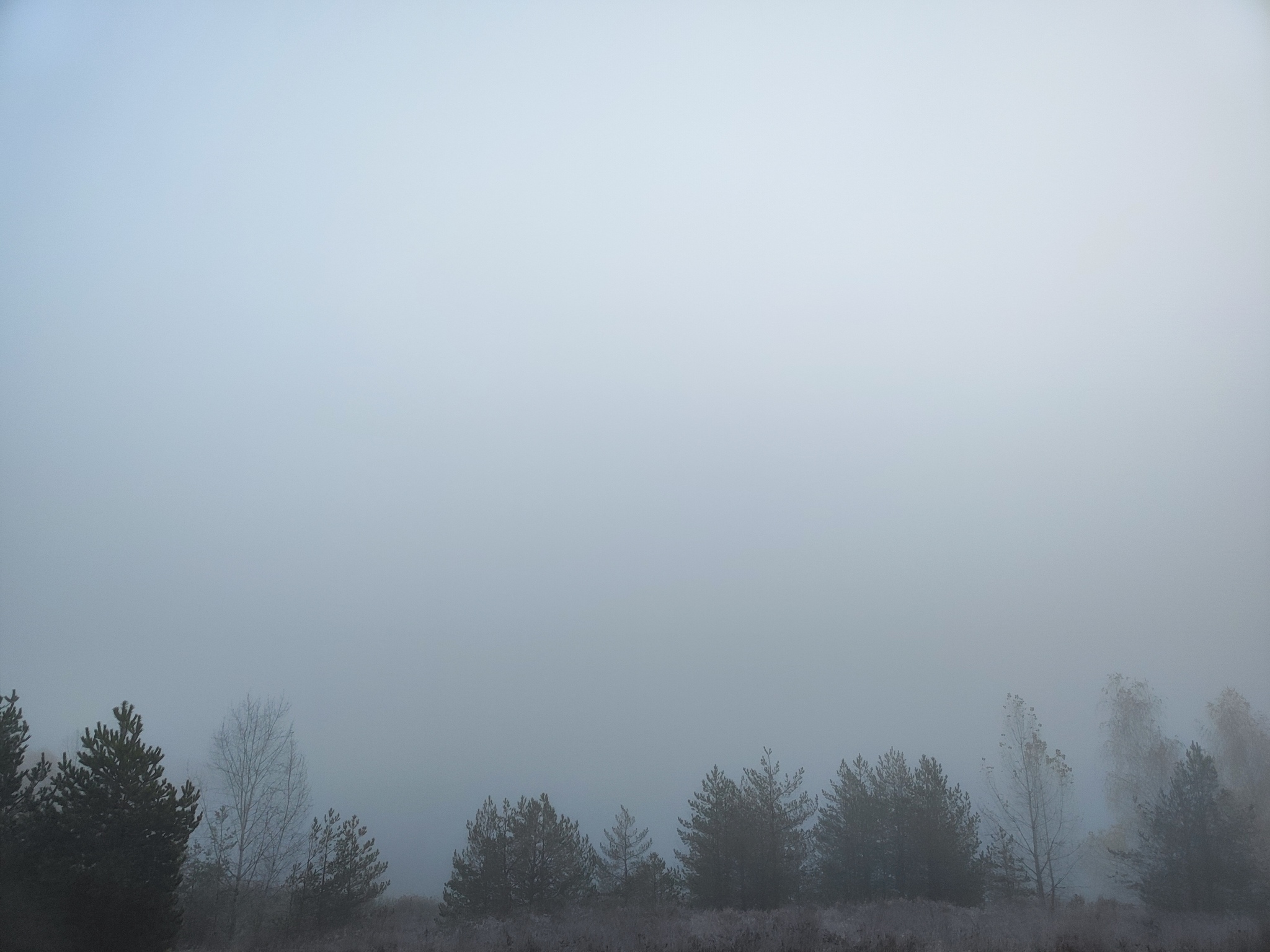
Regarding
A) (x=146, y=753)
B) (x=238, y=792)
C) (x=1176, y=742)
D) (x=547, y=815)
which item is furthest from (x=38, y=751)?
(x=1176, y=742)

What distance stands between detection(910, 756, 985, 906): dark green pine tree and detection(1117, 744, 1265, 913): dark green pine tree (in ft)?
12.6

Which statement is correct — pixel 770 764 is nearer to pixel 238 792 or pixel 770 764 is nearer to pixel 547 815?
pixel 547 815

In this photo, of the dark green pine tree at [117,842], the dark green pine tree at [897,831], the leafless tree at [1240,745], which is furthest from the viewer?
the leafless tree at [1240,745]

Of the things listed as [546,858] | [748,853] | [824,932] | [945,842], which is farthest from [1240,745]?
[546,858]

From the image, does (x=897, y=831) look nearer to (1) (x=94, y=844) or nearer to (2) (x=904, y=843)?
(2) (x=904, y=843)

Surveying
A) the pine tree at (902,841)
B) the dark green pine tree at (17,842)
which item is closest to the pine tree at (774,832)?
the pine tree at (902,841)

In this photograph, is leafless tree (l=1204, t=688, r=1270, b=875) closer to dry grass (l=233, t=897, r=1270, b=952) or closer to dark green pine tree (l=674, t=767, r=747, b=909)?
dry grass (l=233, t=897, r=1270, b=952)

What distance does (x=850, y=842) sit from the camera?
21672mm

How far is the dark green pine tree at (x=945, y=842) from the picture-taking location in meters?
20.1

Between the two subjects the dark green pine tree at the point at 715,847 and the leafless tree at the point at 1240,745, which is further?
the leafless tree at the point at 1240,745

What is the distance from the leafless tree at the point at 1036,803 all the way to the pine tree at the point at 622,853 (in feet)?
38.8

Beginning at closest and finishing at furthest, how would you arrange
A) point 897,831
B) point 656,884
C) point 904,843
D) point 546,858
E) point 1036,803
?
point 546,858 → point 656,884 → point 904,843 → point 897,831 → point 1036,803

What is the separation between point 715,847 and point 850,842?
431 centimetres

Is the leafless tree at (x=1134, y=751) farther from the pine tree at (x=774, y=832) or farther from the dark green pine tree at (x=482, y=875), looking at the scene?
the dark green pine tree at (x=482, y=875)
